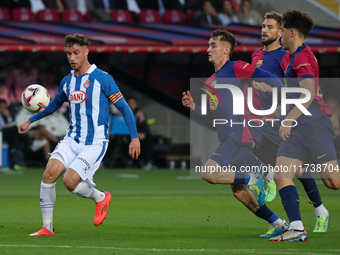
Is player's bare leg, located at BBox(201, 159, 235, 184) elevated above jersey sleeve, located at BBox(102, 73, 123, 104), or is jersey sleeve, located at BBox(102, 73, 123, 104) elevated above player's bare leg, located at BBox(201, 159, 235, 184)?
jersey sleeve, located at BBox(102, 73, 123, 104)

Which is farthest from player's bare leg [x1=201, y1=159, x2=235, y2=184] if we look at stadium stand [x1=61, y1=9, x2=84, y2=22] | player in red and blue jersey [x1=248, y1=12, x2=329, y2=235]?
stadium stand [x1=61, y1=9, x2=84, y2=22]

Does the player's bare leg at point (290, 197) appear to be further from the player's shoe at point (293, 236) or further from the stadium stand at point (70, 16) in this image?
the stadium stand at point (70, 16)

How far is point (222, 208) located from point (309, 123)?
343cm

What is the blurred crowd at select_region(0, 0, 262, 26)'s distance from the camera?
59.0 ft

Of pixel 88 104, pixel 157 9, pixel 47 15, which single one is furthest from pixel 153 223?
pixel 157 9

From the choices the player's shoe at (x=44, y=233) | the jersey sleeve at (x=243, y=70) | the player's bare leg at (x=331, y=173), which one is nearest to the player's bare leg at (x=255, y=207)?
the player's bare leg at (x=331, y=173)

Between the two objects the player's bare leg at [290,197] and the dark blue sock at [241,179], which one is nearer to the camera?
the player's bare leg at [290,197]

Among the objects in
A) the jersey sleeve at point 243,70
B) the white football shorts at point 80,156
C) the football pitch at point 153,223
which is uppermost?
the jersey sleeve at point 243,70

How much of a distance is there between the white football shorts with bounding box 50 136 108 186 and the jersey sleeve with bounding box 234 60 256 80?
152 cm

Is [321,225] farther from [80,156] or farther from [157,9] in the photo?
[157,9]

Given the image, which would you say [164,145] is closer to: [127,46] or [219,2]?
[127,46]

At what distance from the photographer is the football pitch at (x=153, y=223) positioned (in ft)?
18.5

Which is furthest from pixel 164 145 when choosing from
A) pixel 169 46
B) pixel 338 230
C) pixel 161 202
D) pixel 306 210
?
pixel 338 230

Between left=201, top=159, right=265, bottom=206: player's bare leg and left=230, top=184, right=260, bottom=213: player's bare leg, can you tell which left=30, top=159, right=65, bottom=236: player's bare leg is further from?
left=230, top=184, right=260, bottom=213: player's bare leg
